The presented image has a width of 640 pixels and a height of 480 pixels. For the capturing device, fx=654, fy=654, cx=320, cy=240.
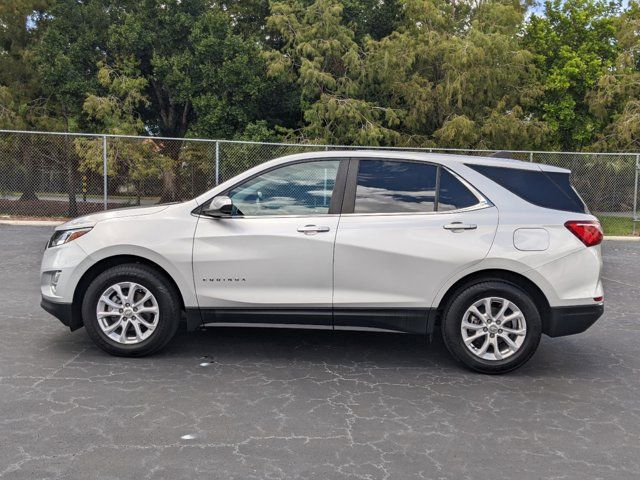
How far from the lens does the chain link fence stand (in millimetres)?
17953

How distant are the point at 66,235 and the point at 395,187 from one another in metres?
2.85

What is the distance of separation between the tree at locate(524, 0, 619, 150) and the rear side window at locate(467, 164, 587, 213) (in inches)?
949

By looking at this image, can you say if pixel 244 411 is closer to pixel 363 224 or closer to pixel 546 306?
pixel 363 224

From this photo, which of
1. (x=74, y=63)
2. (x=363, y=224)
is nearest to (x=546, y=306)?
(x=363, y=224)

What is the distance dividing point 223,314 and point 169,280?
1.82 feet

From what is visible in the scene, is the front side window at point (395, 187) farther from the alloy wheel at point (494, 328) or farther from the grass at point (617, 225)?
the grass at point (617, 225)

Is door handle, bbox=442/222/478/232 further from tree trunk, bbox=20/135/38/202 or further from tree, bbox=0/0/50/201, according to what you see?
tree, bbox=0/0/50/201

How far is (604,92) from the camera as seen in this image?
2728 centimetres

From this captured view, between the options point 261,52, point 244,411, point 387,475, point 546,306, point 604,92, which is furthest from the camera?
point 604,92

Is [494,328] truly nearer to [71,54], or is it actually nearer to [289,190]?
A: [289,190]

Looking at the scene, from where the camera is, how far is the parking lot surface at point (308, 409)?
3.61m

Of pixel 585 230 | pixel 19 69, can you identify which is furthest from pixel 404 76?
pixel 585 230

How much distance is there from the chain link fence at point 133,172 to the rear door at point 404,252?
12.7 m

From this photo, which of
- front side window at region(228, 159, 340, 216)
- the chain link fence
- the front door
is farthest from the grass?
the front door
